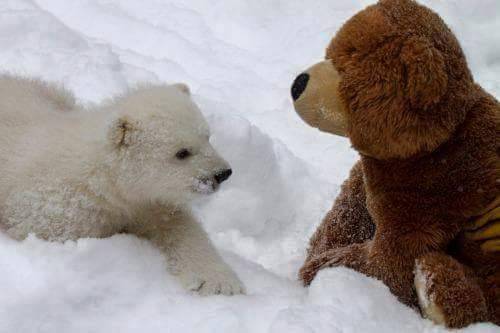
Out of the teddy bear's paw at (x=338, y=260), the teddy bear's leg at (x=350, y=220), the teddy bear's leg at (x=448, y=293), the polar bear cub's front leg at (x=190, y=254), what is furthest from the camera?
the teddy bear's leg at (x=350, y=220)

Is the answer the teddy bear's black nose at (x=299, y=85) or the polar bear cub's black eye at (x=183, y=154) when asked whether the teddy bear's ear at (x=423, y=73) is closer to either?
the teddy bear's black nose at (x=299, y=85)

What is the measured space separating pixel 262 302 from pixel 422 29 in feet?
3.72

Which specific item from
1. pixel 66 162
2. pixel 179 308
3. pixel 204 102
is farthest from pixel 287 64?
pixel 179 308

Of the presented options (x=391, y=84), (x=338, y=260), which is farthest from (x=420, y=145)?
(x=338, y=260)

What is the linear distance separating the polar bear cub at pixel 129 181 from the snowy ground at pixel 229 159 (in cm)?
11

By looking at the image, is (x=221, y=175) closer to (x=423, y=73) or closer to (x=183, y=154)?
(x=183, y=154)

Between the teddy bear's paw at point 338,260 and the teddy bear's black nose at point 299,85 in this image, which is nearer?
the teddy bear's black nose at point 299,85

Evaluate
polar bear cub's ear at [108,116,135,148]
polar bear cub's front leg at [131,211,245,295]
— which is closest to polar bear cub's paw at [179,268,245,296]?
polar bear cub's front leg at [131,211,245,295]

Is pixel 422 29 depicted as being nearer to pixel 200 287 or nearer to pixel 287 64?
pixel 200 287

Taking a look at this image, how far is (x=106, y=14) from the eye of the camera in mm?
5828

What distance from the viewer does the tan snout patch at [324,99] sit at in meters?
2.32

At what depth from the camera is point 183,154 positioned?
2.57 m

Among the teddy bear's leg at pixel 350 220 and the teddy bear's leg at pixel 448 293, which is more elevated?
the teddy bear's leg at pixel 448 293

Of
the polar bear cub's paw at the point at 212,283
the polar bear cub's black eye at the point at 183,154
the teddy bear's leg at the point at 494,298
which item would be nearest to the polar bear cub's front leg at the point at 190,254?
the polar bear cub's paw at the point at 212,283
